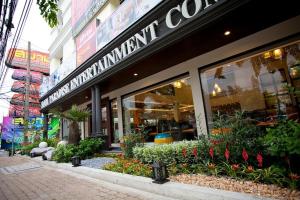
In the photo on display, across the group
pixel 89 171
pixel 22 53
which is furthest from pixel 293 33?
pixel 22 53

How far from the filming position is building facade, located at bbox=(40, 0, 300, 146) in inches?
215

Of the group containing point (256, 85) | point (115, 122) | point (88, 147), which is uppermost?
point (256, 85)

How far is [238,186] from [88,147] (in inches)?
260

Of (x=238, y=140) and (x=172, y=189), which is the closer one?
(x=172, y=189)

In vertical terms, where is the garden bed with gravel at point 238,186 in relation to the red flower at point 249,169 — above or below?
below

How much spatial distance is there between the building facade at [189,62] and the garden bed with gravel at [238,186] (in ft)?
4.20

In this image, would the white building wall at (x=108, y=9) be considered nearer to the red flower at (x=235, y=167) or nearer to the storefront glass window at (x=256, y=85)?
the storefront glass window at (x=256, y=85)

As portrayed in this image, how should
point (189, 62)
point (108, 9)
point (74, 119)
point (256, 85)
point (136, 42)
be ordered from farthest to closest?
point (108, 9)
point (74, 119)
point (189, 62)
point (256, 85)
point (136, 42)

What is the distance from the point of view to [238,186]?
11.2 ft

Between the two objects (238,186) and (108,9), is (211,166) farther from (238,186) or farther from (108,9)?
(108,9)

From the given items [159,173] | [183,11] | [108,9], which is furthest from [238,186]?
[108,9]

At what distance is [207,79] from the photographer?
26.4 feet

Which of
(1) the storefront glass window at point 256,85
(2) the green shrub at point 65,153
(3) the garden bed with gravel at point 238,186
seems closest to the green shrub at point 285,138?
(3) the garden bed with gravel at point 238,186

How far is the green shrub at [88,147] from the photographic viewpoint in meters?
8.45
